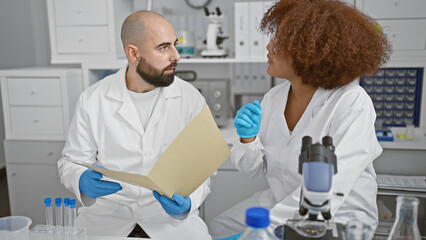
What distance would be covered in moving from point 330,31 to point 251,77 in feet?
4.37

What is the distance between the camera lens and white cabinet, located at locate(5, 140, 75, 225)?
8.07 feet

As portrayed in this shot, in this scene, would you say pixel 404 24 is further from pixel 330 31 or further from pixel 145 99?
pixel 145 99

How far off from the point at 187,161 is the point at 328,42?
0.60 meters

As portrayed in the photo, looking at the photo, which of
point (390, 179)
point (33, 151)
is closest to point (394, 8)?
point (390, 179)

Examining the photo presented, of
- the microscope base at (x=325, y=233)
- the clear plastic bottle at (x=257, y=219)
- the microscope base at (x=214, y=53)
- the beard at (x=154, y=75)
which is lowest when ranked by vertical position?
the microscope base at (x=325, y=233)

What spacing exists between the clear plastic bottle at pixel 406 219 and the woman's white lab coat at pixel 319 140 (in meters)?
0.26

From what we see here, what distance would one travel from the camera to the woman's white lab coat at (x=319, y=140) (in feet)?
4.16

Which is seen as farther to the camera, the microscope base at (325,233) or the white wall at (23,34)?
the white wall at (23,34)

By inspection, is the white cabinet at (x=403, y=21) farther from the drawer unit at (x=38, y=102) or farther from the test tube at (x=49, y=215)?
the test tube at (x=49, y=215)

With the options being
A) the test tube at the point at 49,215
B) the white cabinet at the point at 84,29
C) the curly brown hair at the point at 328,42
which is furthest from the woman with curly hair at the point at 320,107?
the white cabinet at the point at 84,29

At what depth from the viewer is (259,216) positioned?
72 cm

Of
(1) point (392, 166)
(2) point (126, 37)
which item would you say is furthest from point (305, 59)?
(1) point (392, 166)

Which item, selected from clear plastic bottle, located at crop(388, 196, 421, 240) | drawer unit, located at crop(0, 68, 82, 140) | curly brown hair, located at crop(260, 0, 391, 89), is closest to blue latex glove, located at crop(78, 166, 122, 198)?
curly brown hair, located at crop(260, 0, 391, 89)

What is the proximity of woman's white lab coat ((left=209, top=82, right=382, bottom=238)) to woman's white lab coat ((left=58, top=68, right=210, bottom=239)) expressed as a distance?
24 centimetres
